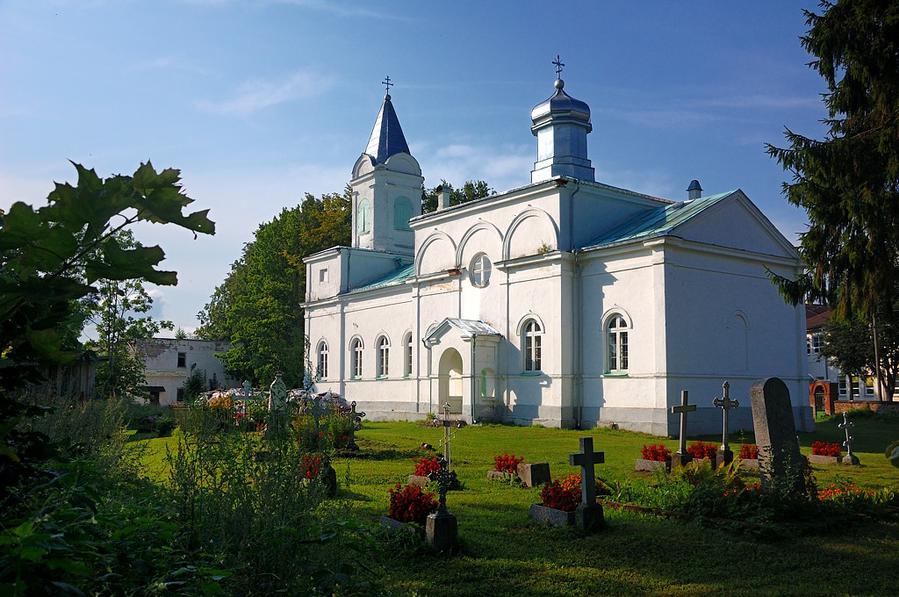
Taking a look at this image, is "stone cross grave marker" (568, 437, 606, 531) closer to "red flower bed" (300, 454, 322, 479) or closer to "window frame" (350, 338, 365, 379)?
"red flower bed" (300, 454, 322, 479)

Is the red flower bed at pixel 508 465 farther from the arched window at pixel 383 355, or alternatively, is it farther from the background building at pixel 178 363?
the background building at pixel 178 363

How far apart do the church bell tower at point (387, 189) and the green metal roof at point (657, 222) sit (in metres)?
14.7

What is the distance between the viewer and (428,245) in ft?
107

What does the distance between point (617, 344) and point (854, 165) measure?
39.8ft

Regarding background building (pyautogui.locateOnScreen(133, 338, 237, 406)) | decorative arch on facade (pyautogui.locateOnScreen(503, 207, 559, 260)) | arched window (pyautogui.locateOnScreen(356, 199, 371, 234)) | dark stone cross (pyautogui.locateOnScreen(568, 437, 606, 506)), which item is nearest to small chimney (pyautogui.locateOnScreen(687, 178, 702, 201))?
decorative arch on facade (pyautogui.locateOnScreen(503, 207, 559, 260))

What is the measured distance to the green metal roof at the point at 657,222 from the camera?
2478 centimetres

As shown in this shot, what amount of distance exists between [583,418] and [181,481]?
21780 millimetres

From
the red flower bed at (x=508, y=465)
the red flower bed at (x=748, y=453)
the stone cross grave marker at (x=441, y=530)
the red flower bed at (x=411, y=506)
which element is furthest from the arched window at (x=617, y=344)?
the stone cross grave marker at (x=441, y=530)

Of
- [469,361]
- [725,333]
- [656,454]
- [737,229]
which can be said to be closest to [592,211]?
[737,229]

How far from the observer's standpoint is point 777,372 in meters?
26.9

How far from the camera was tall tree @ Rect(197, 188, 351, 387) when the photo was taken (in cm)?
4600

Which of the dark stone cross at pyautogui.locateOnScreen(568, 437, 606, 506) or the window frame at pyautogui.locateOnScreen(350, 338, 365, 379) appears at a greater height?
the window frame at pyautogui.locateOnScreen(350, 338, 365, 379)

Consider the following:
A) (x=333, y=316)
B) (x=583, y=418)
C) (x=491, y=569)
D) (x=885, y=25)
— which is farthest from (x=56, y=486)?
(x=333, y=316)

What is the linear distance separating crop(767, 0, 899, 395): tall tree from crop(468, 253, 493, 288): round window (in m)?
15.4
